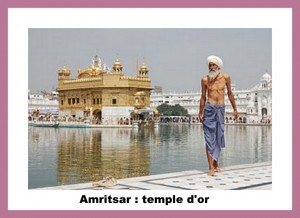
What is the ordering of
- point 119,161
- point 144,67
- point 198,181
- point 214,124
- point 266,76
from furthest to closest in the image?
point 144,67, point 119,161, point 266,76, point 214,124, point 198,181

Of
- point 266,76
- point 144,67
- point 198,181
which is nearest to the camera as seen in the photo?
point 198,181

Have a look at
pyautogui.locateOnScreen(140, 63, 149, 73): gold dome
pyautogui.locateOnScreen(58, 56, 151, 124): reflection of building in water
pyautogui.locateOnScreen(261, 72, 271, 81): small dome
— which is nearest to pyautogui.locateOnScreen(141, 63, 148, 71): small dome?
pyautogui.locateOnScreen(140, 63, 149, 73): gold dome

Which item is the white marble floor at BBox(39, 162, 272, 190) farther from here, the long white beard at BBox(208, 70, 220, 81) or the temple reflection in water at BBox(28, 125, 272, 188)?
the long white beard at BBox(208, 70, 220, 81)

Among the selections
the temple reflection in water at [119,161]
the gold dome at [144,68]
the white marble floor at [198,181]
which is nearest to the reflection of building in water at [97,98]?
the temple reflection in water at [119,161]

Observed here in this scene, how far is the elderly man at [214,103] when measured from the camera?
6398 millimetres

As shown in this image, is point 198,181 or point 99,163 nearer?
point 198,181

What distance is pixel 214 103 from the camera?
6.44 metres

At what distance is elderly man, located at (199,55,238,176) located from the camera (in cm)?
640

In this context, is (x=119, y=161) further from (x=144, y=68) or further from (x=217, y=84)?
(x=217, y=84)

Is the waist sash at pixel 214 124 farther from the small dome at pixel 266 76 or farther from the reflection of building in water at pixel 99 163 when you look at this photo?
the small dome at pixel 266 76

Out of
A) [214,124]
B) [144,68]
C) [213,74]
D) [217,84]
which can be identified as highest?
[144,68]

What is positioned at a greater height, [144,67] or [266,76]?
[144,67]

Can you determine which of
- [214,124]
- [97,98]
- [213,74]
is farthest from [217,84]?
[97,98]

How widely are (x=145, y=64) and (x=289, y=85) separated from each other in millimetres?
3186
